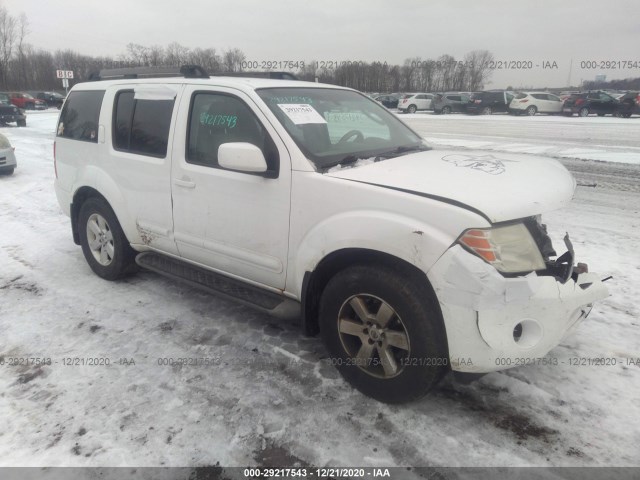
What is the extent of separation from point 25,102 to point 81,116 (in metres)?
40.2

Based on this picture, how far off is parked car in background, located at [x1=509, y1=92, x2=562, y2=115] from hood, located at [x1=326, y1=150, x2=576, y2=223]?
29.9 m

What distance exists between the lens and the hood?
2363 millimetres

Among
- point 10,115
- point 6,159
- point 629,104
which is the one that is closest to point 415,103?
point 629,104

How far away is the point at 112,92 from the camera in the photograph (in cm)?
434

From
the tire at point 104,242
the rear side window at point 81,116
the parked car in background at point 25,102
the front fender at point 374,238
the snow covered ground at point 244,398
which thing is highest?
the parked car in background at point 25,102

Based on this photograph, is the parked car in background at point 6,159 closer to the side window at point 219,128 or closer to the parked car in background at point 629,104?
the side window at point 219,128

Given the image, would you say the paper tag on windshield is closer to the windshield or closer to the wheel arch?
the windshield

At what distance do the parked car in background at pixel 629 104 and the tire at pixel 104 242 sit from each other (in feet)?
96.1

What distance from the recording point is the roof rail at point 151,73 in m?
3.84

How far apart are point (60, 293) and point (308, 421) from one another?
9.88 feet

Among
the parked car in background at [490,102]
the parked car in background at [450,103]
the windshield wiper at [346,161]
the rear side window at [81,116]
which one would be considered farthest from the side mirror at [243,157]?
the parked car in background at [450,103]

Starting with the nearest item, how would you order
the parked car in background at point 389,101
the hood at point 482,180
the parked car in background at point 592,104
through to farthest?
the hood at point 482,180 → the parked car in background at point 592,104 → the parked car in background at point 389,101

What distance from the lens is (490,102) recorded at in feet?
102

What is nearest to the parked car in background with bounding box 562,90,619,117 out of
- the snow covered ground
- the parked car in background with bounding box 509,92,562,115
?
the parked car in background with bounding box 509,92,562,115
